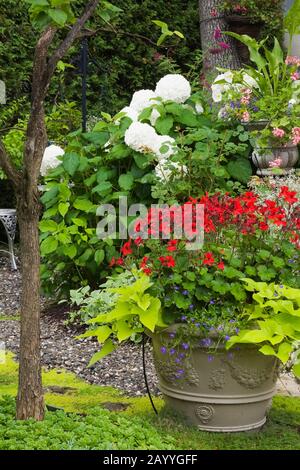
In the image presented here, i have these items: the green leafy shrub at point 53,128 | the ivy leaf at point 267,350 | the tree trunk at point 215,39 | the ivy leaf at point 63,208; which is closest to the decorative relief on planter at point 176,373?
the ivy leaf at point 267,350

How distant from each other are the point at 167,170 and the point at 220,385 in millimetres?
1832

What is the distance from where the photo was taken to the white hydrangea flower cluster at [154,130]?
4785 mm

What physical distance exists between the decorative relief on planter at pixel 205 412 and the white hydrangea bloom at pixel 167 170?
165cm

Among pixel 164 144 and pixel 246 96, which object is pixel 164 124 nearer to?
pixel 164 144

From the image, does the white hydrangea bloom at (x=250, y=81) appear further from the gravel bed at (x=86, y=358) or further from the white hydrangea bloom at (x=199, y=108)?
the gravel bed at (x=86, y=358)

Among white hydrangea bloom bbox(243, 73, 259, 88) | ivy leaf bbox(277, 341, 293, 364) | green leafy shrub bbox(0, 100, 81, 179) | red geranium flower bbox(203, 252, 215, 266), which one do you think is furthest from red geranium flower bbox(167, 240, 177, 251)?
green leafy shrub bbox(0, 100, 81, 179)

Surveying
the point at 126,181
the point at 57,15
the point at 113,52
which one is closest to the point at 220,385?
the point at 57,15

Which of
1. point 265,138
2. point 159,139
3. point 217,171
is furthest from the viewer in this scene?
point 265,138

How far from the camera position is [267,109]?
5.43 m

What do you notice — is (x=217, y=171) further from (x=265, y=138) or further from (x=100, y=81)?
(x=100, y=81)

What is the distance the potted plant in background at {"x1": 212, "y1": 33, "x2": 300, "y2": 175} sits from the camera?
5.36 meters
